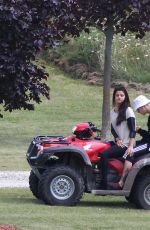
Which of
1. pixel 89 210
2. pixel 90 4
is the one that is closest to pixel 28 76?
pixel 89 210

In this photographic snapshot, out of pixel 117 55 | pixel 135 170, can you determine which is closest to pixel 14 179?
pixel 135 170

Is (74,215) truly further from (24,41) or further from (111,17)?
(111,17)

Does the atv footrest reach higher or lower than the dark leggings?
lower

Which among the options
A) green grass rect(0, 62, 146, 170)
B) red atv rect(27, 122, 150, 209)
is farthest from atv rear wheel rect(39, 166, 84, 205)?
green grass rect(0, 62, 146, 170)

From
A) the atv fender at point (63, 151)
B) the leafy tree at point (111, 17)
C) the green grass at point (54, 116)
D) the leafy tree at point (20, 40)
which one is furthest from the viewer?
the green grass at point (54, 116)

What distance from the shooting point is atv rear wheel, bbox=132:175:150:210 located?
444 inches

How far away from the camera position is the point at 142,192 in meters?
11.3

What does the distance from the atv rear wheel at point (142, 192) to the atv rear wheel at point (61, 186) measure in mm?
729

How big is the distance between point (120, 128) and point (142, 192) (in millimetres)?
899

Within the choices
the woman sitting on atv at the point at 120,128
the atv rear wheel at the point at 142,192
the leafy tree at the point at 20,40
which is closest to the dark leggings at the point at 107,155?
the woman sitting on atv at the point at 120,128

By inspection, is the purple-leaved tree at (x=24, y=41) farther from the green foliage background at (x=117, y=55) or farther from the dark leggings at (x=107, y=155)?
the green foliage background at (x=117, y=55)

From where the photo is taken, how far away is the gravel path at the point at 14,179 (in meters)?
13.8

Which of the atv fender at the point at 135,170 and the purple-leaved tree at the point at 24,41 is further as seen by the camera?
the atv fender at the point at 135,170

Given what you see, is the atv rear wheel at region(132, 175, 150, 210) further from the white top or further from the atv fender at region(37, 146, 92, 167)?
the atv fender at region(37, 146, 92, 167)
